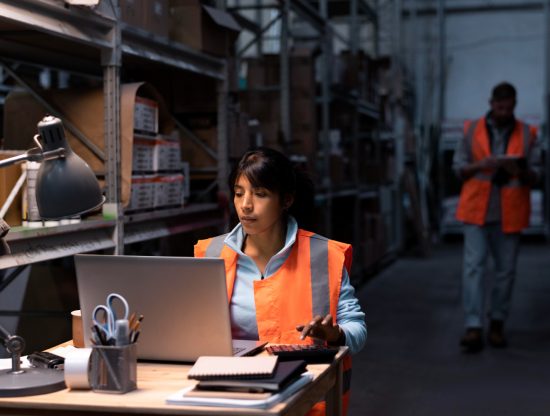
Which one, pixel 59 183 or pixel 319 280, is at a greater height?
pixel 59 183

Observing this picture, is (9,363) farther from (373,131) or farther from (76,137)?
(373,131)

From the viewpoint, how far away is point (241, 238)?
261 cm

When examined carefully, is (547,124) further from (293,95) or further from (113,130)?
(113,130)

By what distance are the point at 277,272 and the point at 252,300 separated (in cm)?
11

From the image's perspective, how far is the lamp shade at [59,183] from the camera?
5.70ft

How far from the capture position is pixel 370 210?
384 inches

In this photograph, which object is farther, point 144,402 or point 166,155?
point 166,155

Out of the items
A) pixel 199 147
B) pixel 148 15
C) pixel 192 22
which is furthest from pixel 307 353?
pixel 199 147

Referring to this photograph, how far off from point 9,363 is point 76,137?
74.8 inches

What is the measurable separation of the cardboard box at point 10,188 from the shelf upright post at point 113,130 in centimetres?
49

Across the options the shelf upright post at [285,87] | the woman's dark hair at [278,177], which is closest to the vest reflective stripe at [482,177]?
the shelf upright post at [285,87]

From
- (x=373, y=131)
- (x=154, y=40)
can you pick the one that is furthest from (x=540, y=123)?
(x=154, y=40)

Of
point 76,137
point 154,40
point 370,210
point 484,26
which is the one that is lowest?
point 370,210

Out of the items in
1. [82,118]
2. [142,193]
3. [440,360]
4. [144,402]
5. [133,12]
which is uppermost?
[133,12]
